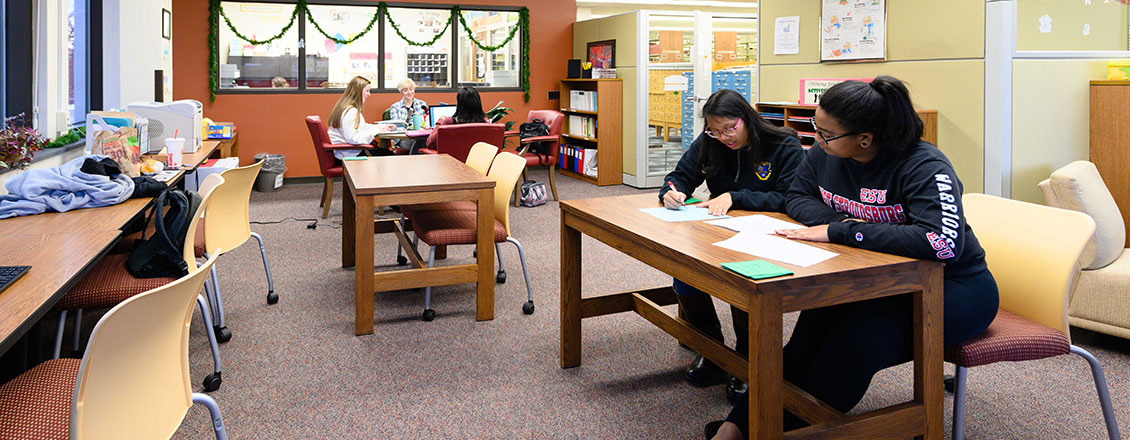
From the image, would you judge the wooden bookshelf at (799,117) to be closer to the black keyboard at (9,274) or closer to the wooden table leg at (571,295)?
the wooden table leg at (571,295)

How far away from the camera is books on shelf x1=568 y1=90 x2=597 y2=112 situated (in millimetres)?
8367

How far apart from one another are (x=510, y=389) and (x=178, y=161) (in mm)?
2532

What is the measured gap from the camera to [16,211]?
2.63 m

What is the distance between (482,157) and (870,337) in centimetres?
285

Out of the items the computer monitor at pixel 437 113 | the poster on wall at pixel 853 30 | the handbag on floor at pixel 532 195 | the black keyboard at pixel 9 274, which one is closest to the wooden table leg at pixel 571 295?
the black keyboard at pixel 9 274

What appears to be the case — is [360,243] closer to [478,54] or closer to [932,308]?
[932,308]

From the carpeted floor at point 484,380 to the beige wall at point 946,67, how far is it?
1171 mm

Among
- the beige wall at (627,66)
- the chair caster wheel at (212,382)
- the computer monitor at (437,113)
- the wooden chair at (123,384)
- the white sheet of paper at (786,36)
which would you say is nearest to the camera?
the wooden chair at (123,384)

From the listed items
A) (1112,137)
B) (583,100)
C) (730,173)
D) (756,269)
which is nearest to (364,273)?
(730,173)

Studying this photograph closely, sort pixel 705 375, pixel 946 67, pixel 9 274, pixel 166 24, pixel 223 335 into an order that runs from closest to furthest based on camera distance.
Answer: pixel 9 274
pixel 705 375
pixel 223 335
pixel 946 67
pixel 166 24

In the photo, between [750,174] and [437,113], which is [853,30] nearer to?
[750,174]

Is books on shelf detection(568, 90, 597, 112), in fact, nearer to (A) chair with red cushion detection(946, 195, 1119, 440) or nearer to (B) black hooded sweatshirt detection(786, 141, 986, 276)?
(B) black hooded sweatshirt detection(786, 141, 986, 276)

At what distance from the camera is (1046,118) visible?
400 centimetres

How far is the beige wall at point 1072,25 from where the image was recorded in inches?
159
